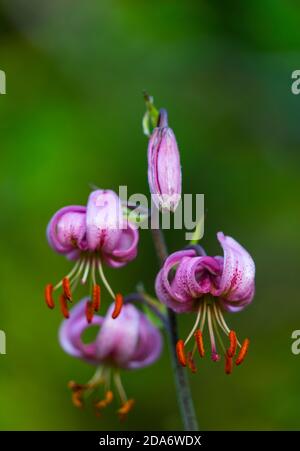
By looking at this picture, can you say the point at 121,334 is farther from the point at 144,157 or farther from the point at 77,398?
the point at 144,157

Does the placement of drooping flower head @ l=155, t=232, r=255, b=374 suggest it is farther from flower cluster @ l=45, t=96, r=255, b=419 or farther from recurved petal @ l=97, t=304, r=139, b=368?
recurved petal @ l=97, t=304, r=139, b=368

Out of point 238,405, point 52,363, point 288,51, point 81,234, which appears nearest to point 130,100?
point 288,51

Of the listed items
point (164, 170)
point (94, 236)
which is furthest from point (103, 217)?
point (164, 170)

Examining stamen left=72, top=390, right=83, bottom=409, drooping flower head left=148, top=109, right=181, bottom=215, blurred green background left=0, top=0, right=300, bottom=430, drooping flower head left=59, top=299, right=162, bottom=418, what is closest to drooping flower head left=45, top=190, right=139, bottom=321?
drooping flower head left=148, top=109, right=181, bottom=215

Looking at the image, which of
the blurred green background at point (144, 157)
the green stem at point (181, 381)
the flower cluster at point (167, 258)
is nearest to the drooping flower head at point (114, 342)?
the flower cluster at point (167, 258)

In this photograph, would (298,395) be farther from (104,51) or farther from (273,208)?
(104,51)

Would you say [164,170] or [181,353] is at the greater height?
[164,170]

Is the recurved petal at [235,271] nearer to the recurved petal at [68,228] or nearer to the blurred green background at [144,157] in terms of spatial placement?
the recurved petal at [68,228]
